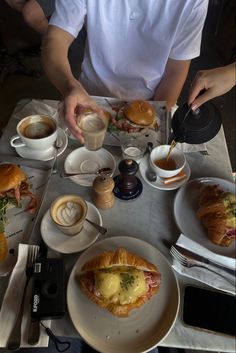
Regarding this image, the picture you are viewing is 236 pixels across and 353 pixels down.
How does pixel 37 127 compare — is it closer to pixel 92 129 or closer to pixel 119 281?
pixel 92 129

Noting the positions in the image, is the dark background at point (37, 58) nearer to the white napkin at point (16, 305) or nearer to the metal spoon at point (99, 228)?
the metal spoon at point (99, 228)

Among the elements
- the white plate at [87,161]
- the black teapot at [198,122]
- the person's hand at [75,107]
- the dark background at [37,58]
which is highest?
the black teapot at [198,122]

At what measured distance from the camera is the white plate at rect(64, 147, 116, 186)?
1.09 m

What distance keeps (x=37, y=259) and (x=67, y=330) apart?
0.63ft

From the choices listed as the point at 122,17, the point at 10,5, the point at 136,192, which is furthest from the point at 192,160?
the point at 10,5

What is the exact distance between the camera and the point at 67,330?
0.76 m

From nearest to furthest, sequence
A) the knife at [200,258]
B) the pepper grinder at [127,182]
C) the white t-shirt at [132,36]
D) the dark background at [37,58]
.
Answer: the knife at [200,258], the pepper grinder at [127,182], the white t-shirt at [132,36], the dark background at [37,58]

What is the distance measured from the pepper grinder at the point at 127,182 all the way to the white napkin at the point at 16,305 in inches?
13.4

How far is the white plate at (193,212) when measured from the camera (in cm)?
90

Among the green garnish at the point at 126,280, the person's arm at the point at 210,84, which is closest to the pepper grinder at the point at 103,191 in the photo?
the green garnish at the point at 126,280

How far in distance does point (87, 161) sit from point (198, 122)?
41 centimetres

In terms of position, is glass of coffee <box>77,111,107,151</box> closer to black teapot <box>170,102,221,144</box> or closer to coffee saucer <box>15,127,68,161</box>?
coffee saucer <box>15,127,68,161</box>

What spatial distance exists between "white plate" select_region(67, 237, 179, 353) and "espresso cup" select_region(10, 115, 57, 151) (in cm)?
43

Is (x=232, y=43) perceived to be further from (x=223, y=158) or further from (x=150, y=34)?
(x=223, y=158)
